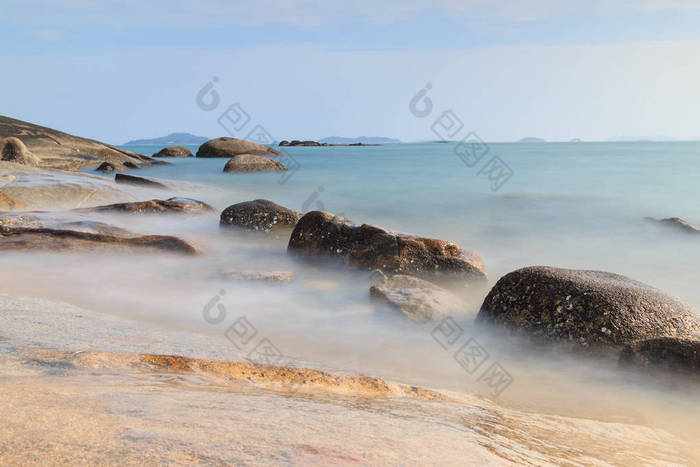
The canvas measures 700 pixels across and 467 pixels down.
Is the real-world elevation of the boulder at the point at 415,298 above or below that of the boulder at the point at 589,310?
below

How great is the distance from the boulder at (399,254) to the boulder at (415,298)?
2.23ft

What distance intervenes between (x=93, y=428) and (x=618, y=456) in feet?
7.07

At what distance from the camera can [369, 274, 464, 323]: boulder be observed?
15.7 feet

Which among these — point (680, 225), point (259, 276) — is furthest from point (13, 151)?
point (680, 225)

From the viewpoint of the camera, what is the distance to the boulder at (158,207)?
31.2 ft

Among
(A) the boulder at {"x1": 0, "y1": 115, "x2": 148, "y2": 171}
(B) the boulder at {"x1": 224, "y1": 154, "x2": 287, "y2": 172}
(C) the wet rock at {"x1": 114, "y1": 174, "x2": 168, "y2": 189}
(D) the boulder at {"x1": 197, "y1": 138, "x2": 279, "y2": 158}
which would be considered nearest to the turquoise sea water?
(B) the boulder at {"x1": 224, "y1": 154, "x2": 287, "y2": 172}

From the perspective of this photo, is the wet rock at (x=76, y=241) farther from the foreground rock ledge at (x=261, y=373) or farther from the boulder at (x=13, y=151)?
the boulder at (x=13, y=151)

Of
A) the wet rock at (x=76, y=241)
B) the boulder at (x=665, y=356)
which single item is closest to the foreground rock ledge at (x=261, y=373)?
Answer: the boulder at (x=665, y=356)

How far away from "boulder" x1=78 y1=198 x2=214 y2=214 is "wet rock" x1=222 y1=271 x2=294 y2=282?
14.4 feet

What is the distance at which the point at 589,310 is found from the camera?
4180mm

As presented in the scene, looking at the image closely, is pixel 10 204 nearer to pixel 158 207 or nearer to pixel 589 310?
pixel 158 207

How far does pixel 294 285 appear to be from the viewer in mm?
5875

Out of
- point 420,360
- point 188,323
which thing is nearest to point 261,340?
point 188,323

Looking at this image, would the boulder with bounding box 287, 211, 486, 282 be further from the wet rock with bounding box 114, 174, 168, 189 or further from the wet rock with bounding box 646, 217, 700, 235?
the wet rock with bounding box 114, 174, 168, 189
